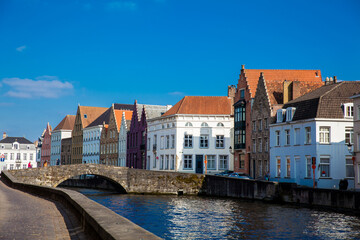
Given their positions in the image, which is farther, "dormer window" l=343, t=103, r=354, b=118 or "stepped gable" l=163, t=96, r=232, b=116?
"stepped gable" l=163, t=96, r=232, b=116

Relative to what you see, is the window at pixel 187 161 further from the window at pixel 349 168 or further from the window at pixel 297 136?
the window at pixel 349 168

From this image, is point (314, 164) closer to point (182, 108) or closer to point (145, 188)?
point (145, 188)

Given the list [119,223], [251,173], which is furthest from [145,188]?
[119,223]

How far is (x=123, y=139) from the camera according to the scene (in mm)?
91375

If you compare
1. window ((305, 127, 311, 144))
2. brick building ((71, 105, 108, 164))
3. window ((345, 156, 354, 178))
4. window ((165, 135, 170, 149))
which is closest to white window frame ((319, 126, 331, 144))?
window ((305, 127, 311, 144))

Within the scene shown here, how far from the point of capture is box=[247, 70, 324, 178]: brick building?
5459cm

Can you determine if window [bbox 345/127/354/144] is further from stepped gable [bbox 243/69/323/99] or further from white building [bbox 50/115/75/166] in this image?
white building [bbox 50/115/75/166]

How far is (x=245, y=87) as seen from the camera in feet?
206

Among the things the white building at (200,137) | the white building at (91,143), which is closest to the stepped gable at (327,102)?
the white building at (200,137)

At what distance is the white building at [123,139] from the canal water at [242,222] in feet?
166

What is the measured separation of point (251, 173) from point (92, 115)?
63.9 meters

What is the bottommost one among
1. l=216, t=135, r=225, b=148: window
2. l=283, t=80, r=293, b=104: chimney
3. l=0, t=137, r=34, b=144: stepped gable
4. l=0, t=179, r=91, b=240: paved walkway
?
l=0, t=179, r=91, b=240: paved walkway

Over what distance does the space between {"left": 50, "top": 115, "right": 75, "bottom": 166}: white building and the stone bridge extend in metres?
66.1

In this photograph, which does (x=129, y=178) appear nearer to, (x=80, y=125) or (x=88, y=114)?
(x=80, y=125)
